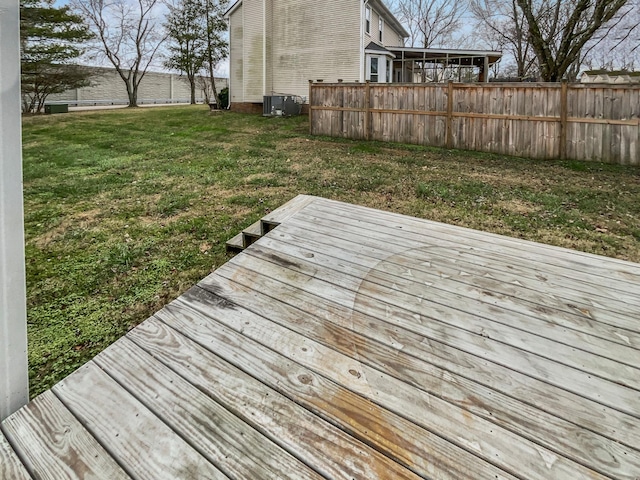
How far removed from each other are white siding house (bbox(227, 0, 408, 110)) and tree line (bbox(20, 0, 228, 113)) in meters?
3.99

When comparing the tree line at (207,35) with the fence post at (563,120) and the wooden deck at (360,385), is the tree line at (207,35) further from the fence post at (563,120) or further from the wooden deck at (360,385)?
the wooden deck at (360,385)

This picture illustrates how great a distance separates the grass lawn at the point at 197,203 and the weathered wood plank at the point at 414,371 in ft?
3.26

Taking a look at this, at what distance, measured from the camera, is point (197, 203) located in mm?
5246

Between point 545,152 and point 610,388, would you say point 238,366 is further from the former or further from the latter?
point 545,152

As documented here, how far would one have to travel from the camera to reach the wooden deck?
1279 mm

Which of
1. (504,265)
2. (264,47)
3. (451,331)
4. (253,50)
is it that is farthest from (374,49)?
(451,331)

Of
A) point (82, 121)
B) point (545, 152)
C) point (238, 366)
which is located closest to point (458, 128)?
point (545, 152)

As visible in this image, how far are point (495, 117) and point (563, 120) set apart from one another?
1.27 m

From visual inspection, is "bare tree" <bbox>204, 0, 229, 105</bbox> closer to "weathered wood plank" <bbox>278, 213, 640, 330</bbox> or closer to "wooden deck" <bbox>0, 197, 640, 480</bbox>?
"weathered wood plank" <bbox>278, 213, 640, 330</bbox>

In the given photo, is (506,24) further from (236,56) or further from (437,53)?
(236,56)

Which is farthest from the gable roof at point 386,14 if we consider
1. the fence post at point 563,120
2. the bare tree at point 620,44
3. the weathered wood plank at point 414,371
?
the weathered wood plank at point 414,371

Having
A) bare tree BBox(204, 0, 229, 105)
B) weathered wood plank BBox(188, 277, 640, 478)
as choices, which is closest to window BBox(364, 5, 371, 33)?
bare tree BBox(204, 0, 229, 105)

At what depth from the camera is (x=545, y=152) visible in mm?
8242

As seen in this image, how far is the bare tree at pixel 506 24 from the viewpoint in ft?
63.8
